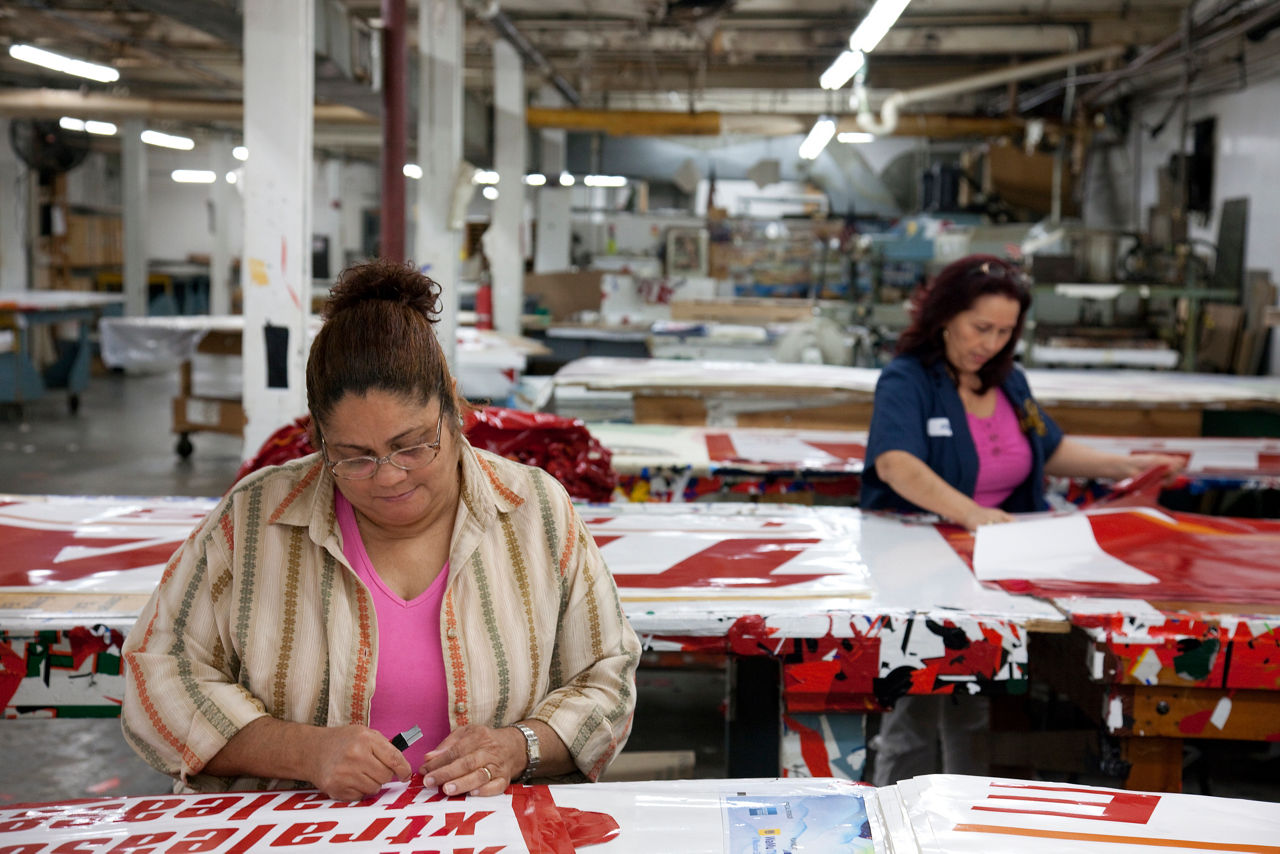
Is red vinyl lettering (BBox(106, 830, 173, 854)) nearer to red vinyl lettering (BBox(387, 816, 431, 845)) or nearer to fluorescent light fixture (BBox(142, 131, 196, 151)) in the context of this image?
red vinyl lettering (BBox(387, 816, 431, 845))

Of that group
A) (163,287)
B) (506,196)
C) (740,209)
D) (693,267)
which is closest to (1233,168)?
(693,267)

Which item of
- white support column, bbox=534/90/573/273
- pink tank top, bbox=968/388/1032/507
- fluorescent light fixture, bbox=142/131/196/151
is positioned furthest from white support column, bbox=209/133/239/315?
pink tank top, bbox=968/388/1032/507

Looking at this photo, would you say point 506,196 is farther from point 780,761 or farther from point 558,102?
point 780,761

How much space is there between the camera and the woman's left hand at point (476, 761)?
156 cm

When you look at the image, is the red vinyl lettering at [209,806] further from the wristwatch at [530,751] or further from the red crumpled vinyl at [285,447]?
the red crumpled vinyl at [285,447]

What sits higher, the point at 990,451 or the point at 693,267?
the point at 693,267

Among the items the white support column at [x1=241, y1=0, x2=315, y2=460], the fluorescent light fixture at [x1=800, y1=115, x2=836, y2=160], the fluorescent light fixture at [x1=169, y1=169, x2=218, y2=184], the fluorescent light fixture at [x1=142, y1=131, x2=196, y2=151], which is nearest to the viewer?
the white support column at [x1=241, y1=0, x2=315, y2=460]

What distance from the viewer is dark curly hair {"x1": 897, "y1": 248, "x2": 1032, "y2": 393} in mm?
3021

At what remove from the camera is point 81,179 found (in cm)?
1944

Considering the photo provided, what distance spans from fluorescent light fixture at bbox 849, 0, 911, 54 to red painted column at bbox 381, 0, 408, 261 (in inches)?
83.5

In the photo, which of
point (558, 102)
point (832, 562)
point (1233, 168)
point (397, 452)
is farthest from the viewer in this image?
point (558, 102)

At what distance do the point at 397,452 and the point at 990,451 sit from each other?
2.01m

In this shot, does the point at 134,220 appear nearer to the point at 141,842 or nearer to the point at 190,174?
the point at 190,174

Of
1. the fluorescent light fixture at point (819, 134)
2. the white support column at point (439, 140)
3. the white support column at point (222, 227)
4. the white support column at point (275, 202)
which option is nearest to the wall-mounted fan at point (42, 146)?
the white support column at point (222, 227)
